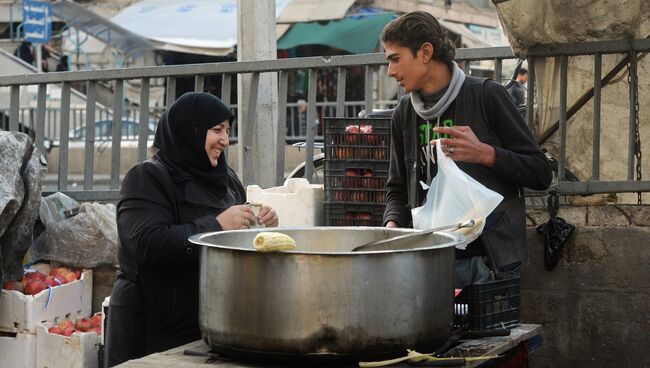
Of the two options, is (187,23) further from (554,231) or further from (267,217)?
(267,217)

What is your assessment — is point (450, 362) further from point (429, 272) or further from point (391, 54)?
point (391, 54)

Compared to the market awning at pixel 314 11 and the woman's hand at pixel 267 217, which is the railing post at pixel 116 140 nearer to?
the woman's hand at pixel 267 217

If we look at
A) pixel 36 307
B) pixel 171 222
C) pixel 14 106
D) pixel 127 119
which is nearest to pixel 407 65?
pixel 171 222

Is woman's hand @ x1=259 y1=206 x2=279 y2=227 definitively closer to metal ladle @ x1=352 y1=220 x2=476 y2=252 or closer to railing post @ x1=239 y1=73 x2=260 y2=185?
metal ladle @ x1=352 y1=220 x2=476 y2=252

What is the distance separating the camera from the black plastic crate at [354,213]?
19.2 ft

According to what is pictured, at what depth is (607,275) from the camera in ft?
19.2

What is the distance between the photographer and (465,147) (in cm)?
400

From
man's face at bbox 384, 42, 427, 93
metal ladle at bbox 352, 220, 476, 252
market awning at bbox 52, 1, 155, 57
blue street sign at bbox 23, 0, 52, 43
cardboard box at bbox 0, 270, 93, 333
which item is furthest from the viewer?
market awning at bbox 52, 1, 155, 57

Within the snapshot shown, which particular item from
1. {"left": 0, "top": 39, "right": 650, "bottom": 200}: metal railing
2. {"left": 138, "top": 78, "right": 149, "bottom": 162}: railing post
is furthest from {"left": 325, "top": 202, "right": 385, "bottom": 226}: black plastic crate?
{"left": 138, "top": 78, "right": 149, "bottom": 162}: railing post

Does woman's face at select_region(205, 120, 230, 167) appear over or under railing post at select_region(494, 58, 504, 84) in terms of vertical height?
under

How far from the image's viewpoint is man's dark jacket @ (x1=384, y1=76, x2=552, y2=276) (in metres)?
4.19

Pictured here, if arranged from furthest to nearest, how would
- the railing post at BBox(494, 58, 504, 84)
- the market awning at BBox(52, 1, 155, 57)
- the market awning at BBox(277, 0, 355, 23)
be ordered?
the market awning at BBox(277, 0, 355, 23) < the market awning at BBox(52, 1, 155, 57) < the railing post at BBox(494, 58, 504, 84)

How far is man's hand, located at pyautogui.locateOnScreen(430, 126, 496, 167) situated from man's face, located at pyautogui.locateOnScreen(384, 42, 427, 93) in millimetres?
383

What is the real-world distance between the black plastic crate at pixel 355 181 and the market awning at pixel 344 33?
728 inches
